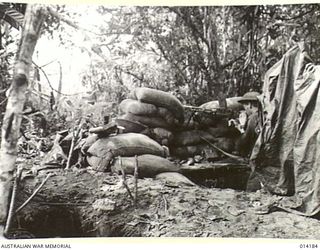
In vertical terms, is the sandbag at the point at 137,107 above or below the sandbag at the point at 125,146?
above

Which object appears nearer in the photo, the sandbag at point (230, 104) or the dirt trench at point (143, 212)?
the dirt trench at point (143, 212)

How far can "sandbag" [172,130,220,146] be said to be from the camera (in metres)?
1.64

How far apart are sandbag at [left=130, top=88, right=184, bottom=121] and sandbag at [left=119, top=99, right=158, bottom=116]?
1 cm

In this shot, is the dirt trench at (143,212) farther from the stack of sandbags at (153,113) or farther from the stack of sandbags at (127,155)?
the stack of sandbags at (153,113)

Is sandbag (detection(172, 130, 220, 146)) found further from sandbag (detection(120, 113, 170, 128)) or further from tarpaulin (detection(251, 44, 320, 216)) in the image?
tarpaulin (detection(251, 44, 320, 216))

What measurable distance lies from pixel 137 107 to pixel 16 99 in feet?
1.39

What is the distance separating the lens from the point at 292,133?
1.62 metres

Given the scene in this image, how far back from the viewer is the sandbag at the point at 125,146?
63.0 inches

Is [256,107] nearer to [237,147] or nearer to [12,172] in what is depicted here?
[237,147]

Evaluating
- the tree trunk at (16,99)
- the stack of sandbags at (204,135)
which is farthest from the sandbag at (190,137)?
the tree trunk at (16,99)

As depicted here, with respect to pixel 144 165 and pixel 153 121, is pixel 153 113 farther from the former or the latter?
pixel 144 165

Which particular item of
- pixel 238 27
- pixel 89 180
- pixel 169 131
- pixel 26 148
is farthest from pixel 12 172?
pixel 238 27

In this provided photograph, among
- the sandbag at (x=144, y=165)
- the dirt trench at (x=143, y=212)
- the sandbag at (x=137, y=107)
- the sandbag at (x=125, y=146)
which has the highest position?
the sandbag at (x=137, y=107)

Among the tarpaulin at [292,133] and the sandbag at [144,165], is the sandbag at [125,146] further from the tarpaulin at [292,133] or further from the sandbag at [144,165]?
the tarpaulin at [292,133]
